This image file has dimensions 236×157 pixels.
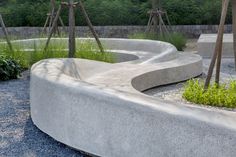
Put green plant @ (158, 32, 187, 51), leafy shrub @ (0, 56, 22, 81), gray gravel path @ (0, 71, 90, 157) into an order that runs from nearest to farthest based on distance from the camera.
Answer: gray gravel path @ (0, 71, 90, 157), leafy shrub @ (0, 56, 22, 81), green plant @ (158, 32, 187, 51)

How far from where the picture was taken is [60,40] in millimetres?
8109

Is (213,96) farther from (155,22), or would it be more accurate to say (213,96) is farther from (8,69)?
(155,22)

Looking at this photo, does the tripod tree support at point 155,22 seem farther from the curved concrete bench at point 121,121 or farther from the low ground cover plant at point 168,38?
the curved concrete bench at point 121,121

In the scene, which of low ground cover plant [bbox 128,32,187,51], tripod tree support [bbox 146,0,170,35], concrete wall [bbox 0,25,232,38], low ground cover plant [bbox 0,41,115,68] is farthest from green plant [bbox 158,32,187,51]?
low ground cover plant [bbox 0,41,115,68]

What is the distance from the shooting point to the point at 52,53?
722 cm

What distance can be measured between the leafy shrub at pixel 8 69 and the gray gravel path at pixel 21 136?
3.67ft

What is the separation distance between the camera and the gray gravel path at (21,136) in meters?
3.33

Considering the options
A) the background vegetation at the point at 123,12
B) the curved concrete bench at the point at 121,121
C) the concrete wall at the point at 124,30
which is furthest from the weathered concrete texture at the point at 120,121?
the background vegetation at the point at 123,12

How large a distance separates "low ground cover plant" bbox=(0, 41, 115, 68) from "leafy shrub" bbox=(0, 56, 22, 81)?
355mm

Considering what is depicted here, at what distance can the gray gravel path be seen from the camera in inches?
131

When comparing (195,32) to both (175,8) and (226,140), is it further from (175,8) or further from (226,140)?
(226,140)

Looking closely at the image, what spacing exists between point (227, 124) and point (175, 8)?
46.2ft

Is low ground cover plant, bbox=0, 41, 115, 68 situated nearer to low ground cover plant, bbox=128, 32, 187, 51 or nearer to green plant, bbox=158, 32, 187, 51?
low ground cover plant, bbox=128, 32, 187, 51

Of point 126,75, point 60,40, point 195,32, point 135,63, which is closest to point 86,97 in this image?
point 126,75
